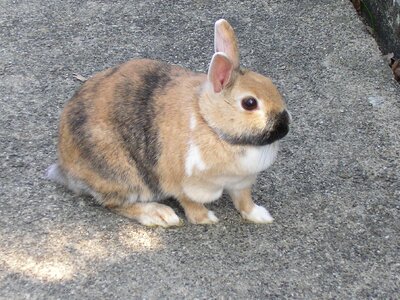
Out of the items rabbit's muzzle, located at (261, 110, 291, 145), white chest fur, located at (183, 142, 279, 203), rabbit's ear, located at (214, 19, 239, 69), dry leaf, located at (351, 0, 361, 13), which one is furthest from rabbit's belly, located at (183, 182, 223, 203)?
dry leaf, located at (351, 0, 361, 13)

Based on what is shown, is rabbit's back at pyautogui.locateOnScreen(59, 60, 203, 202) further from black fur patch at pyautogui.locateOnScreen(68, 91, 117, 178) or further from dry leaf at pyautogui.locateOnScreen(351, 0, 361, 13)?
dry leaf at pyautogui.locateOnScreen(351, 0, 361, 13)

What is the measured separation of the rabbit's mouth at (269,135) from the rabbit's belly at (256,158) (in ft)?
0.15

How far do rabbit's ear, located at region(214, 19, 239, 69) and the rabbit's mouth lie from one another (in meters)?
0.30

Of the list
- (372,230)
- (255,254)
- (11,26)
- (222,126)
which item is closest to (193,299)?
(255,254)

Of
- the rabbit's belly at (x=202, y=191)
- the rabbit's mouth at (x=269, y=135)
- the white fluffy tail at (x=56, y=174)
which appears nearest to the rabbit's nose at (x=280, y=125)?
the rabbit's mouth at (x=269, y=135)

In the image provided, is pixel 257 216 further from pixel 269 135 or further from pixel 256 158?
pixel 269 135

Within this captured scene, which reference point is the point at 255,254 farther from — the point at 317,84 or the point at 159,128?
the point at 317,84

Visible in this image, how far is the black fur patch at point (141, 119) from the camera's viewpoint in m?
3.19

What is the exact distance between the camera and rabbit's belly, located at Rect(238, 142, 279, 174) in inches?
117

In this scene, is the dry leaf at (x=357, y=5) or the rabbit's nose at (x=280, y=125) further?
the dry leaf at (x=357, y=5)

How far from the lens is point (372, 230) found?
10.9 feet

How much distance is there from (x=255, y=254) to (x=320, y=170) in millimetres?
714

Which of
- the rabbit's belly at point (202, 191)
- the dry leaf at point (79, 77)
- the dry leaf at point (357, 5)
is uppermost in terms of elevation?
the dry leaf at point (357, 5)

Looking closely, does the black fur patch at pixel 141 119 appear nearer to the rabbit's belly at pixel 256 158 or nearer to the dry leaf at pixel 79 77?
the rabbit's belly at pixel 256 158
